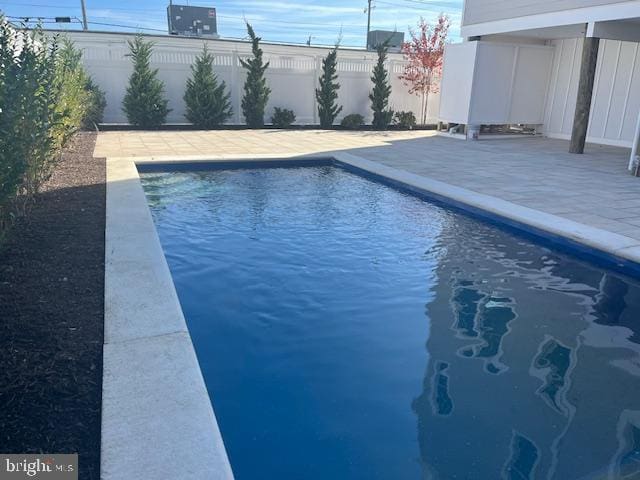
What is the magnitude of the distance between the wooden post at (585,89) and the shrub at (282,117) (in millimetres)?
8587

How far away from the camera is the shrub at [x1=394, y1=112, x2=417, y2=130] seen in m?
17.8

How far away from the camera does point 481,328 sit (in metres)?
4.01

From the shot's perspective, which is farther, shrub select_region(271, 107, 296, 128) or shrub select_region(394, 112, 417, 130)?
shrub select_region(394, 112, 417, 130)

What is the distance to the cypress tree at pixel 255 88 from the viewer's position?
15758 millimetres

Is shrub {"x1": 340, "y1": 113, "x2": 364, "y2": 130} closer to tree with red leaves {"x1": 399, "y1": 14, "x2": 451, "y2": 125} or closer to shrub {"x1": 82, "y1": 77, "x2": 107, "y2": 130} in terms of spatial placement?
tree with red leaves {"x1": 399, "y1": 14, "x2": 451, "y2": 125}

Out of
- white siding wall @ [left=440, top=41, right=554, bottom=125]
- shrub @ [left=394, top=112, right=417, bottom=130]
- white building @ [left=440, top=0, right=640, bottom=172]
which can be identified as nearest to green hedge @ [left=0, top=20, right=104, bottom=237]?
white building @ [left=440, top=0, right=640, bottom=172]

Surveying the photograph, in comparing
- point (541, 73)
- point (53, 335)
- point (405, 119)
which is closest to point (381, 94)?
point (405, 119)

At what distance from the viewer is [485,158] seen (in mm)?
10992

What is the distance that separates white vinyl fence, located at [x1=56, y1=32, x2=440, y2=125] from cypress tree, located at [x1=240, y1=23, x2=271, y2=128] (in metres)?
0.51

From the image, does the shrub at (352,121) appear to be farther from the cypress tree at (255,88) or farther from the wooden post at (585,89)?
the wooden post at (585,89)

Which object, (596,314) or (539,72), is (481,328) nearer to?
(596,314)

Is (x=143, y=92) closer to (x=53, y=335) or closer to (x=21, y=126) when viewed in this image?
(x=21, y=126)

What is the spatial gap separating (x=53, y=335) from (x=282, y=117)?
1414cm

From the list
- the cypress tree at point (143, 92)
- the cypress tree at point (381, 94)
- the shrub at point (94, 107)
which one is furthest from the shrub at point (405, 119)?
the shrub at point (94, 107)
